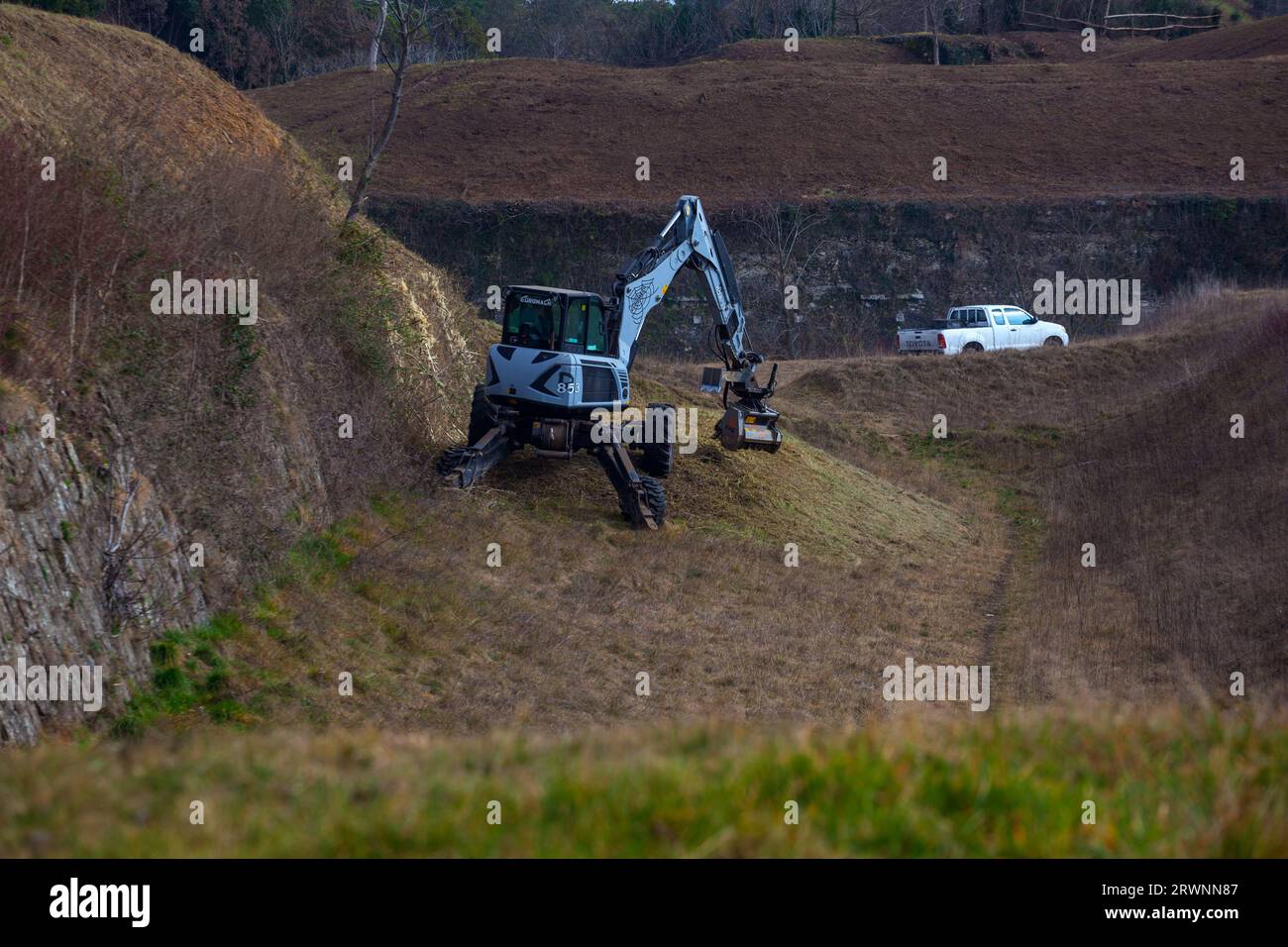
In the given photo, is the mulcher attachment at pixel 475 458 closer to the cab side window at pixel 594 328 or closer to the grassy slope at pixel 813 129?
the cab side window at pixel 594 328

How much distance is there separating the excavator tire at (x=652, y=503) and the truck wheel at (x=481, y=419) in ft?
8.45

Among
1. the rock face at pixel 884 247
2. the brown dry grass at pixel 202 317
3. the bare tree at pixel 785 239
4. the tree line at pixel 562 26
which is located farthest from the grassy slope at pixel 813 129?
the brown dry grass at pixel 202 317

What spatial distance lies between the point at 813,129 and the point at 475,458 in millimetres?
45057

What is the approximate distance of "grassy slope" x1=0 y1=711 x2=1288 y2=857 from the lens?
13.8 feet

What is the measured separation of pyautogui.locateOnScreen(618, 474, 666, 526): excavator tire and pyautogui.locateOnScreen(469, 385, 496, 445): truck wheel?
2.58 meters

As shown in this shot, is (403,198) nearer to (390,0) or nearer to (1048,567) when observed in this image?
(390,0)

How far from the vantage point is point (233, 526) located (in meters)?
12.3

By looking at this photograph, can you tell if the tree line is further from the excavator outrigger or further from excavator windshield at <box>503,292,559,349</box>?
the excavator outrigger

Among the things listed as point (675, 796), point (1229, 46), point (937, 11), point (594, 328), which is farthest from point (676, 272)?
point (937, 11)

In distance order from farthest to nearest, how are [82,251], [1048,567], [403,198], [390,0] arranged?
[403,198], [390,0], [1048,567], [82,251]

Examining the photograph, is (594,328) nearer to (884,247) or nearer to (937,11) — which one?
(884,247)

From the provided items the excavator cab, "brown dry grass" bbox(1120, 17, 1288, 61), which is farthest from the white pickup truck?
"brown dry grass" bbox(1120, 17, 1288, 61)
